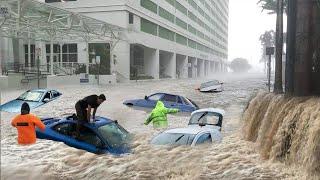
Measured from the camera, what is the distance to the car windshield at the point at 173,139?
13.3m

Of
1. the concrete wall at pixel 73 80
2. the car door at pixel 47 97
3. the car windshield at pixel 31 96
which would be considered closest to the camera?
the car windshield at pixel 31 96

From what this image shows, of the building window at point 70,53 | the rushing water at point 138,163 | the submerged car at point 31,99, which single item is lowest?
the rushing water at point 138,163

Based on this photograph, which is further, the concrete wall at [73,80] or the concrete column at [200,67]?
the concrete column at [200,67]

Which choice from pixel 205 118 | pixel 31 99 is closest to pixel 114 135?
pixel 205 118

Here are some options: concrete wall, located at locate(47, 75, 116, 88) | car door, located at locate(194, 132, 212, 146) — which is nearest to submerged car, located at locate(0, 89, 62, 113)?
car door, located at locate(194, 132, 212, 146)

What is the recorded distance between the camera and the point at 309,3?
1531cm

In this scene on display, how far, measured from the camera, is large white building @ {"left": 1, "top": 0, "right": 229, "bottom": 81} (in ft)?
166

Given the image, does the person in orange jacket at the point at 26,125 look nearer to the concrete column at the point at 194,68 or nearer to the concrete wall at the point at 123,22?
the concrete wall at the point at 123,22

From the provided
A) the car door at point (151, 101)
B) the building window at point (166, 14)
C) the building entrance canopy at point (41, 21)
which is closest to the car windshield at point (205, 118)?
the car door at point (151, 101)

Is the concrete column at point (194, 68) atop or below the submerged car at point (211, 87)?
atop

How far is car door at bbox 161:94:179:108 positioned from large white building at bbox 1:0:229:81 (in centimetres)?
2206

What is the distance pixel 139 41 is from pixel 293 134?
43.1 meters

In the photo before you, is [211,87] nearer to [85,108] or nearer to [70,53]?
[70,53]

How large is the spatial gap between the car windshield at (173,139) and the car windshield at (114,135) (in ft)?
3.50
